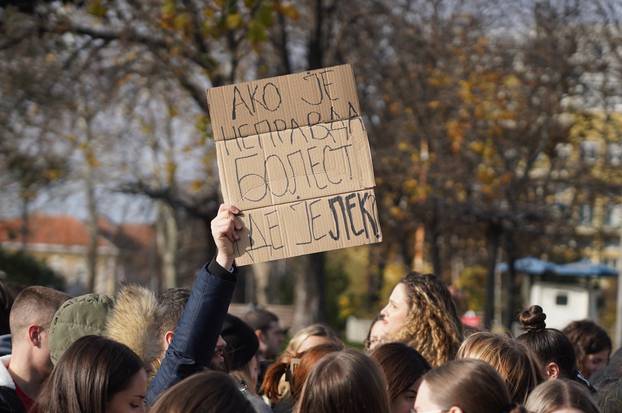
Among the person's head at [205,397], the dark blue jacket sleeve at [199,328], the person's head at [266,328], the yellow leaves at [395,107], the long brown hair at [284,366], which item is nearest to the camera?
the person's head at [205,397]

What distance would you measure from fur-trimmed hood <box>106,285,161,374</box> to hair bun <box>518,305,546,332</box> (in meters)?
1.70

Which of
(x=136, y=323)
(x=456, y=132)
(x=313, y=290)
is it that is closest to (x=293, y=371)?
(x=136, y=323)

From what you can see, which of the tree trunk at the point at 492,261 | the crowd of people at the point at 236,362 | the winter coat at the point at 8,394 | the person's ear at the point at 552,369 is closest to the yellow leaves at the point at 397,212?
the tree trunk at the point at 492,261

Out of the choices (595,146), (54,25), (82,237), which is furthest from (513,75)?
(82,237)

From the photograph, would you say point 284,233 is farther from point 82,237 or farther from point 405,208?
point 82,237

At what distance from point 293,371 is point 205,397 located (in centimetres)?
224

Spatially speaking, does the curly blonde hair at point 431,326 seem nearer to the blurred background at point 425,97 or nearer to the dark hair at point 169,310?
the dark hair at point 169,310

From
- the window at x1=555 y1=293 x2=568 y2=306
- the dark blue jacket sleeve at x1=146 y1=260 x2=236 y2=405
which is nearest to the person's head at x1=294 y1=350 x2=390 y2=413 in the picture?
the dark blue jacket sleeve at x1=146 y1=260 x2=236 y2=405

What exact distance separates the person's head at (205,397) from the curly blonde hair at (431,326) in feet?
8.21

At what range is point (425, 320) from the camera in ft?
17.9

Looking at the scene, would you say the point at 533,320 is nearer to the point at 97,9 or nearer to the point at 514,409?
the point at 514,409

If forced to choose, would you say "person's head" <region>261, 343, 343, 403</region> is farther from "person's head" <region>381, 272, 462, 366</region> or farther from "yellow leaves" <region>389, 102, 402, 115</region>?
"yellow leaves" <region>389, 102, 402, 115</region>

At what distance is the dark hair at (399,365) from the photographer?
4.39 metres

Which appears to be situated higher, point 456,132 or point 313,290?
point 456,132
